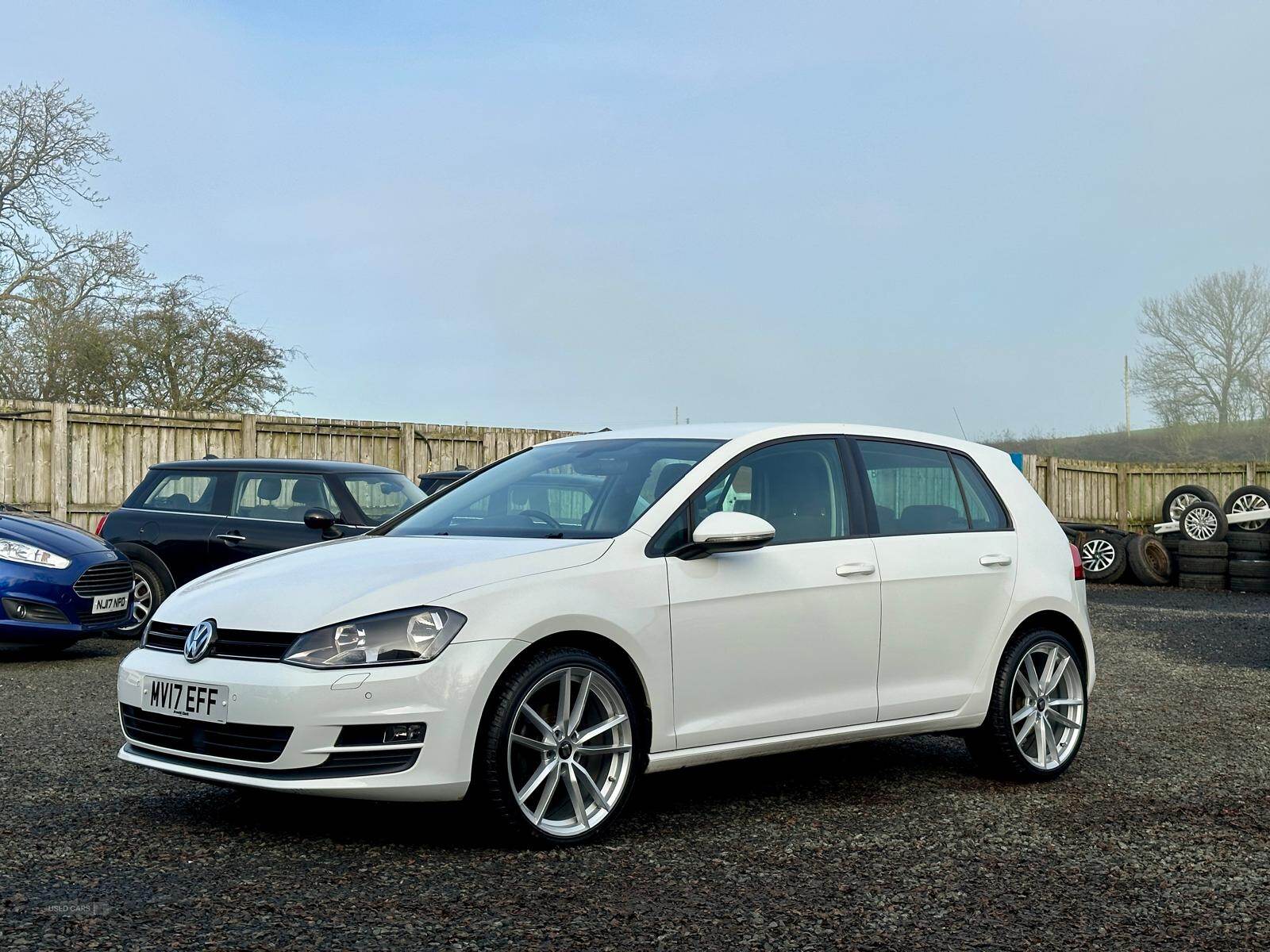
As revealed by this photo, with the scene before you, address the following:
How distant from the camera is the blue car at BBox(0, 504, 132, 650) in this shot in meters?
10.5

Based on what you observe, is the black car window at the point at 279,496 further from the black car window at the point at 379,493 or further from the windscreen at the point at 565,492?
the windscreen at the point at 565,492

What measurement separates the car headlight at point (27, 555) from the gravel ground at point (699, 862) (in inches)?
139

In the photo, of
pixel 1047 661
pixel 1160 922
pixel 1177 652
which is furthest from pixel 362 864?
pixel 1177 652

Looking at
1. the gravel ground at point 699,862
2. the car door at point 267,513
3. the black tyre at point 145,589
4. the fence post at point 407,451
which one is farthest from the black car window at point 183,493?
the fence post at point 407,451

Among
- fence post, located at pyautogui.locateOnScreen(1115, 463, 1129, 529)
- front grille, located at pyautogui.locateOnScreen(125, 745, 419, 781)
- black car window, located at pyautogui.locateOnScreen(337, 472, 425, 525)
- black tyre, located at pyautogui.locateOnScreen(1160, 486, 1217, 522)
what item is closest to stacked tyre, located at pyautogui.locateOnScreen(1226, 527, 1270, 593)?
black tyre, located at pyautogui.locateOnScreen(1160, 486, 1217, 522)

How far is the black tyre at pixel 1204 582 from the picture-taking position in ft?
71.2

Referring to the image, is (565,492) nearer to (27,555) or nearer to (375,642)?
(375,642)

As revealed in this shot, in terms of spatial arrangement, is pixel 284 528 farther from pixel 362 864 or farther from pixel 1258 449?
pixel 1258 449

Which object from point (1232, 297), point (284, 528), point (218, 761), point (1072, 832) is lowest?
point (1072, 832)

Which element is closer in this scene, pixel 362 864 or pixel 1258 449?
pixel 362 864

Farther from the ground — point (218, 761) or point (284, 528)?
point (284, 528)

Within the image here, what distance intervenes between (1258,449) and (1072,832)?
47.1 metres

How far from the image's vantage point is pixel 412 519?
20.8 ft

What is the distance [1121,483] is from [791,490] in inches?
1013
